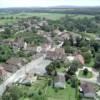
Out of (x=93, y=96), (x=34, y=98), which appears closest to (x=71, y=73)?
(x=93, y=96)

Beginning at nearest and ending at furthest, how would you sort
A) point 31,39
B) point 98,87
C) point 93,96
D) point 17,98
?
point 17,98 → point 93,96 → point 98,87 → point 31,39

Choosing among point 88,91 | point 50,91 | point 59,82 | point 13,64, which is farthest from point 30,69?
point 88,91

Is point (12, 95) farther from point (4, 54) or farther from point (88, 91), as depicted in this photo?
point (4, 54)

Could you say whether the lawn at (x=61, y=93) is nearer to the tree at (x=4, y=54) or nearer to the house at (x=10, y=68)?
the house at (x=10, y=68)

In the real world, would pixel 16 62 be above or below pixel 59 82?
above

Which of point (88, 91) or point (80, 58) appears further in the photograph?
point (80, 58)

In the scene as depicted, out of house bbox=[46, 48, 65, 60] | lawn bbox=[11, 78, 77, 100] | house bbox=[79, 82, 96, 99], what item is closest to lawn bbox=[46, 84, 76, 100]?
lawn bbox=[11, 78, 77, 100]

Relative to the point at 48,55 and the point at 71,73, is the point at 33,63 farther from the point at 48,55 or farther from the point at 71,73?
the point at 71,73

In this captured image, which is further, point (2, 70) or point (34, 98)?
point (2, 70)

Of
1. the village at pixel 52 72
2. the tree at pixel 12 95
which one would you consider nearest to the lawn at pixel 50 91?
the village at pixel 52 72
